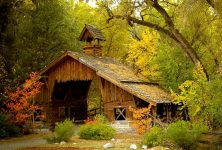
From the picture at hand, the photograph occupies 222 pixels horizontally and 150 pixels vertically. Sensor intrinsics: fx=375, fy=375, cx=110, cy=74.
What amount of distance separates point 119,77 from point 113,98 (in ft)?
6.04

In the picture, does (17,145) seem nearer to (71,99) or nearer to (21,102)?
(21,102)

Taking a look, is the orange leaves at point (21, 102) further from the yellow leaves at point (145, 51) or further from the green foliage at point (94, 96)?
the green foliage at point (94, 96)

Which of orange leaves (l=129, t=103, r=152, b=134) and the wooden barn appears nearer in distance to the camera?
orange leaves (l=129, t=103, r=152, b=134)

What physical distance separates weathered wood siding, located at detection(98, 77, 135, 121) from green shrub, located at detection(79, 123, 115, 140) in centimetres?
364

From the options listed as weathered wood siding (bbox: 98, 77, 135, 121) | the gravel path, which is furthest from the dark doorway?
the gravel path

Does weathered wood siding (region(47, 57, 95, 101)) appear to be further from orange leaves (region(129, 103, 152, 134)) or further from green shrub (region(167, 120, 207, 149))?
green shrub (region(167, 120, 207, 149))

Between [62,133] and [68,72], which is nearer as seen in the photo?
[62,133]

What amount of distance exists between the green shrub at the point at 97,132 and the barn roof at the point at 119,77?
3.34 meters

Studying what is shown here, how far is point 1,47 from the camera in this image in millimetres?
30984

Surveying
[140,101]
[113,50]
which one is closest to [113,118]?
[140,101]

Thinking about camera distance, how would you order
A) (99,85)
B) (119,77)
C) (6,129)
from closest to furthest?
(6,129) → (119,77) → (99,85)

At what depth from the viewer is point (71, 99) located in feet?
120

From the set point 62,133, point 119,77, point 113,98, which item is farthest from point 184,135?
point 113,98

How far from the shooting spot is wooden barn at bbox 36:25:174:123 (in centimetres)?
2803
